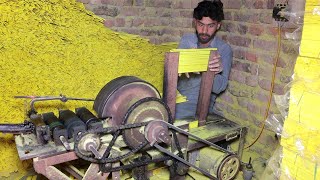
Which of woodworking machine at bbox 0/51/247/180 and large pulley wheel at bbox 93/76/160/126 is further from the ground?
large pulley wheel at bbox 93/76/160/126

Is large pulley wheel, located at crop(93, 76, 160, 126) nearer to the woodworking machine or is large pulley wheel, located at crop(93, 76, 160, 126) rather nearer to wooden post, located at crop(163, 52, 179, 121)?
the woodworking machine

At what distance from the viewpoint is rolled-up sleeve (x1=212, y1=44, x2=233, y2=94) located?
277 cm

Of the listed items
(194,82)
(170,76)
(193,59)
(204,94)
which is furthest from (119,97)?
(194,82)

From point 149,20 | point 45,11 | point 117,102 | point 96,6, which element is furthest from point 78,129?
point 149,20

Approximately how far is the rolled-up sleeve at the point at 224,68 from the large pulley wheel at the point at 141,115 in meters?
1.09

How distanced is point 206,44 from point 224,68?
1.07 feet

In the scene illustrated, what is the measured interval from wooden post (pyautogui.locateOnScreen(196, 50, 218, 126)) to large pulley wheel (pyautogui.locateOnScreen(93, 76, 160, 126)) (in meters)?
0.62

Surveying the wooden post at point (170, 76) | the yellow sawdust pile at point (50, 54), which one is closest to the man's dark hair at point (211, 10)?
the yellow sawdust pile at point (50, 54)

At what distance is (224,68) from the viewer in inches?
110

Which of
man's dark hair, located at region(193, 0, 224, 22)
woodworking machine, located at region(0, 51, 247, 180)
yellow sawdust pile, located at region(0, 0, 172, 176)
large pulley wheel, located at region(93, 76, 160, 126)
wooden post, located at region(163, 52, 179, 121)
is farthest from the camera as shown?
man's dark hair, located at region(193, 0, 224, 22)

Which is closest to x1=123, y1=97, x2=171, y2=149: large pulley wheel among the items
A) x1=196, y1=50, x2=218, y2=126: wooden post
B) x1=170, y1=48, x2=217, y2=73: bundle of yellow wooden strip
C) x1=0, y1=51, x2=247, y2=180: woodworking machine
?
x1=0, y1=51, x2=247, y2=180: woodworking machine

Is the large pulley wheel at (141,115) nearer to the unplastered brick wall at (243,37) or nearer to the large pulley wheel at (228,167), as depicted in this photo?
the large pulley wheel at (228,167)

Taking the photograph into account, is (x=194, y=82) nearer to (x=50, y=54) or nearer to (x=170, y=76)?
(x=170, y=76)

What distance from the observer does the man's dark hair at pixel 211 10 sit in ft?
8.85
